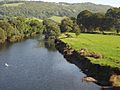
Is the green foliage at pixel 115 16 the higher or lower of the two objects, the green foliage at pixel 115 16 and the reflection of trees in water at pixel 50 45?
the higher

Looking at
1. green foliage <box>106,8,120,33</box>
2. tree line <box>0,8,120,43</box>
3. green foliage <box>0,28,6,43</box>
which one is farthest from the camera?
green foliage <box>106,8,120,33</box>

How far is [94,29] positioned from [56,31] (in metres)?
36.3

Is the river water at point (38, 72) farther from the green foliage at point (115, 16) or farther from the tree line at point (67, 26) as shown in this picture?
the green foliage at point (115, 16)

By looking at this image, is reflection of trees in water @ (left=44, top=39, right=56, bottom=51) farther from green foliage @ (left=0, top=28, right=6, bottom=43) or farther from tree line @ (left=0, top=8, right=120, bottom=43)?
green foliage @ (left=0, top=28, right=6, bottom=43)

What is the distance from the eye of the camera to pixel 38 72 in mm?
89438

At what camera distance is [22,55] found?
11775cm

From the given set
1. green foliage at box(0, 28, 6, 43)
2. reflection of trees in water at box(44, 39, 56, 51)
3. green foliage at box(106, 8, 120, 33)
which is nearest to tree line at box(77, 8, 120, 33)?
green foliage at box(106, 8, 120, 33)

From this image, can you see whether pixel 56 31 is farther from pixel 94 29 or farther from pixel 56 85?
pixel 56 85

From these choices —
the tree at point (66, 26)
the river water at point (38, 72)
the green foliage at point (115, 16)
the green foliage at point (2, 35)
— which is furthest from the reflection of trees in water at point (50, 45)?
the green foliage at point (115, 16)

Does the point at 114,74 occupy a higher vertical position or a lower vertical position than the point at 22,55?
higher

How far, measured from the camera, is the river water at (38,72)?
74812mm

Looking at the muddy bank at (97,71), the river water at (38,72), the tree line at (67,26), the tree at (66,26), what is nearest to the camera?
the muddy bank at (97,71)

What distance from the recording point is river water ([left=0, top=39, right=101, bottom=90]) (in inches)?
2945

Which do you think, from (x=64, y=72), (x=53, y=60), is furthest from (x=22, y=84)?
(x=53, y=60)
